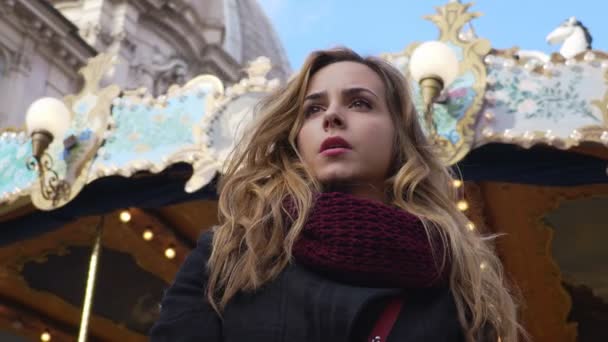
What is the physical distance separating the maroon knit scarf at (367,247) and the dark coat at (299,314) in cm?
3

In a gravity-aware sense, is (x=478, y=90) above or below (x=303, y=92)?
below

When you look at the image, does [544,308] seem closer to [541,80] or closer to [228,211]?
[541,80]

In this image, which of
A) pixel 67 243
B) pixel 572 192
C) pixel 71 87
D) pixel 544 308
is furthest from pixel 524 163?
pixel 71 87

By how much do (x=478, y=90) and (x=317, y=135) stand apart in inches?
203

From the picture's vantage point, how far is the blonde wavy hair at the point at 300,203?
6.08ft

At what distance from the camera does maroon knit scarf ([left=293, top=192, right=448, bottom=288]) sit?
178 centimetres

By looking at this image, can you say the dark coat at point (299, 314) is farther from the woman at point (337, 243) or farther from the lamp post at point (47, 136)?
the lamp post at point (47, 136)

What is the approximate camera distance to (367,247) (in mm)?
1789

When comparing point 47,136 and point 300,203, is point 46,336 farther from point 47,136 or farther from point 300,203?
point 300,203

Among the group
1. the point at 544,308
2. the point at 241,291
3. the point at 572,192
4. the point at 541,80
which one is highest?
the point at 241,291

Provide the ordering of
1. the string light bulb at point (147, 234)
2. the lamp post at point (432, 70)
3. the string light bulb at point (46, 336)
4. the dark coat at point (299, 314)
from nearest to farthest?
the dark coat at point (299, 314), the lamp post at point (432, 70), the string light bulb at point (147, 234), the string light bulb at point (46, 336)

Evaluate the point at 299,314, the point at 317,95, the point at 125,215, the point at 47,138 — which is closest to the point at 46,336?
the point at 125,215

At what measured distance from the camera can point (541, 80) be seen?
705cm

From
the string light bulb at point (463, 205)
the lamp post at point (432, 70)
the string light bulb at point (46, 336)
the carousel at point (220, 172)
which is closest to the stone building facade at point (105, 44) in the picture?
the string light bulb at point (46, 336)
